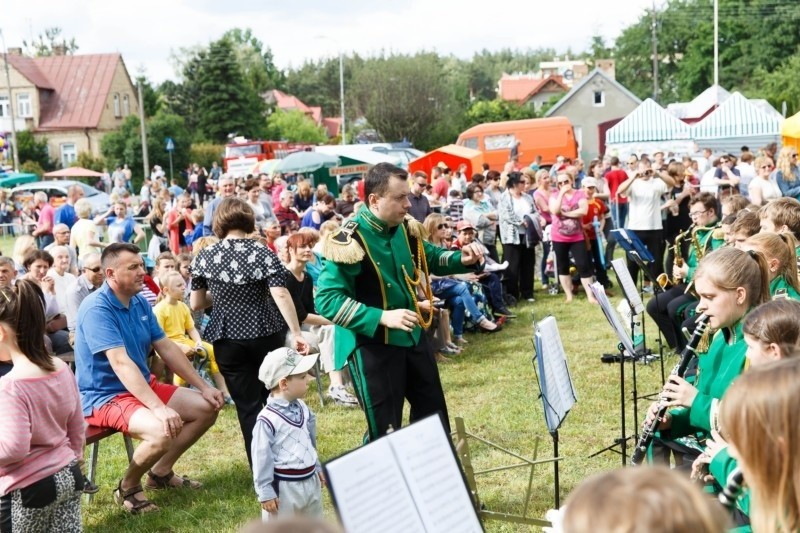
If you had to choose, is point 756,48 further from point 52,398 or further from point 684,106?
point 52,398

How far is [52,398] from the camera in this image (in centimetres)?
451

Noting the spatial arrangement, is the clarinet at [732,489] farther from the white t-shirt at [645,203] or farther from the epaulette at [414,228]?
the white t-shirt at [645,203]

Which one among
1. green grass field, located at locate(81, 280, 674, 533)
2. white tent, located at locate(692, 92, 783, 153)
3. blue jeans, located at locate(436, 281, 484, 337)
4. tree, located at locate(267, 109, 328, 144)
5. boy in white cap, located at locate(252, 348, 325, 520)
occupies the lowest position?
green grass field, located at locate(81, 280, 674, 533)

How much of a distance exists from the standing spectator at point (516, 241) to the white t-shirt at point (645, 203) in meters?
1.54

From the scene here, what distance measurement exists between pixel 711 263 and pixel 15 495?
361cm

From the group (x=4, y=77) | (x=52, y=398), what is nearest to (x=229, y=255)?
(x=52, y=398)

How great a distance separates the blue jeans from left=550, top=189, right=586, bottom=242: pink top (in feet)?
7.15

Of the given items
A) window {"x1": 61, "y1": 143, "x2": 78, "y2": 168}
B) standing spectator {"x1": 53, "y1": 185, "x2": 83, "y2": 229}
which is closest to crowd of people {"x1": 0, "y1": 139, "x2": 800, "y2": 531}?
standing spectator {"x1": 53, "y1": 185, "x2": 83, "y2": 229}

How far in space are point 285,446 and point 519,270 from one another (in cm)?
935

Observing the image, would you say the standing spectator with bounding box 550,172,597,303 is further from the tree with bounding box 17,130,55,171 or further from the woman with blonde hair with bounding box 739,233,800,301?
the tree with bounding box 17,130,55,171

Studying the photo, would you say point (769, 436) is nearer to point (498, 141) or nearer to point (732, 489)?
point (732, 489)

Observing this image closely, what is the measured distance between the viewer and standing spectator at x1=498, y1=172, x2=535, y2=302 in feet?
44.8

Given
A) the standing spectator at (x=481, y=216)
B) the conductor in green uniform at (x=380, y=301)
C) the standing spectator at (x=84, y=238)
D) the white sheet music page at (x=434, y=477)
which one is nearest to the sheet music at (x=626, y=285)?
the conductor in green uniform at (x=380, y=301)

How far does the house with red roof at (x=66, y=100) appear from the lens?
59.2 m
